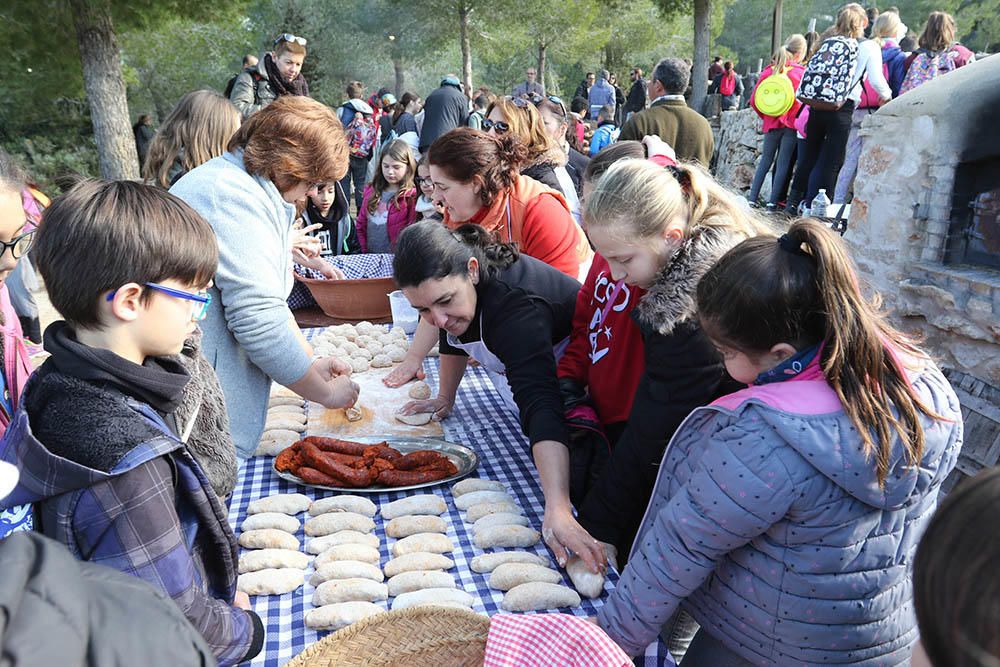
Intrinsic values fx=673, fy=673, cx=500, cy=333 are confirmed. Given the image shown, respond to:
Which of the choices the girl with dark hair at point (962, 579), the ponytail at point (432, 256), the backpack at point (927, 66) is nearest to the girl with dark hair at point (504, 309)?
the ponytail at point (432, 256)

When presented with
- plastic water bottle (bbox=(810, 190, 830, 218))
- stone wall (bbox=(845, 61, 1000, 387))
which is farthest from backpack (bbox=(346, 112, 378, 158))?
stone wall (bbox=(845, 61, 1000, 387))

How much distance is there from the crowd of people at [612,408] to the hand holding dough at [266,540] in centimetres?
20

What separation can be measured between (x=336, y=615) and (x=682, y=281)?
4.26 ft

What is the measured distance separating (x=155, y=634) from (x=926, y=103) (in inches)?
192

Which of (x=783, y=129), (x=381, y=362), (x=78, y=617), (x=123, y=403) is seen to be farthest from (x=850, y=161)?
(x=78, y=617)

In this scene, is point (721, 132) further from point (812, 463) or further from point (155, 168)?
point (812, 463)

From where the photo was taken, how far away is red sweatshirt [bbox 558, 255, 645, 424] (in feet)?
7.73

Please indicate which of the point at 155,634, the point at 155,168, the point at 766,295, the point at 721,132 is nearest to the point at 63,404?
the point at 155,634

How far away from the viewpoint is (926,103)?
4156 mm

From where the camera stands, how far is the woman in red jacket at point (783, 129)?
26.2 ft

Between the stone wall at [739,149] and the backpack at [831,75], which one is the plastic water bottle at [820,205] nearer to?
the backpack at [831,75]

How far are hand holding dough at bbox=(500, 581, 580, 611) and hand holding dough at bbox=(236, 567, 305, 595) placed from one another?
0.60 m

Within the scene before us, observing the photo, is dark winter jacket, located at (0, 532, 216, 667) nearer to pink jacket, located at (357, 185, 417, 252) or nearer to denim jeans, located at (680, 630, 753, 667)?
denim jeans, located at (680, 630, 753, 667)

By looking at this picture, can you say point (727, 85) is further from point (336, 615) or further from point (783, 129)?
point (336, 615)
